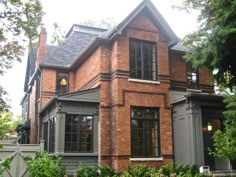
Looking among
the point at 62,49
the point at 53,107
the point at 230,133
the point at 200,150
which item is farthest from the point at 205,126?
the point at 62,49

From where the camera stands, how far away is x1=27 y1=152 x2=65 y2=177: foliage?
40.0ft

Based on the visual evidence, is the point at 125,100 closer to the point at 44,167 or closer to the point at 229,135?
the point at 44,167

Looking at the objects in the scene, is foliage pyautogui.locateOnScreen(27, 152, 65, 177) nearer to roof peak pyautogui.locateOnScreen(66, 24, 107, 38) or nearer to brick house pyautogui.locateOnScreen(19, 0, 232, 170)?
brick house pyautogui.locateOnScreen(19, 0, 232, 170)

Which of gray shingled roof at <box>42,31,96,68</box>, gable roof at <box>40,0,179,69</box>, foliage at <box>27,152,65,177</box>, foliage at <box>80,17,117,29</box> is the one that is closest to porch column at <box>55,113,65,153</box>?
foliage at <box>27,152,65,177</box>

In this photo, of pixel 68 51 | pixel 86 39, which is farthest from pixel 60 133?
pixel 86 39

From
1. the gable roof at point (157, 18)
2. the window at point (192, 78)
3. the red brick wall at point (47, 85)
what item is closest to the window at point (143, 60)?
the gable roof at point (157, 18)

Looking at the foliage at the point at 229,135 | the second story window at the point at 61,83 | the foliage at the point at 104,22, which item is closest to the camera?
the foliage at the point at 229,135

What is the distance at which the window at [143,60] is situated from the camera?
51.0ft

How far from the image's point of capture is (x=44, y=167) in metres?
12.2

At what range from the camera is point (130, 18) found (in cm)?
1556

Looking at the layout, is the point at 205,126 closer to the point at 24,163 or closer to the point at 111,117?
the point at 111,117

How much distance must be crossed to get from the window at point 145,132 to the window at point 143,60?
167 centimetres

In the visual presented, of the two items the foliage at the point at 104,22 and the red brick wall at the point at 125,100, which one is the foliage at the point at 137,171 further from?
the foliage at the point at 104,22

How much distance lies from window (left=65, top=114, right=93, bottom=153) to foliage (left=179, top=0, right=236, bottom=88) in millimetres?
5817
